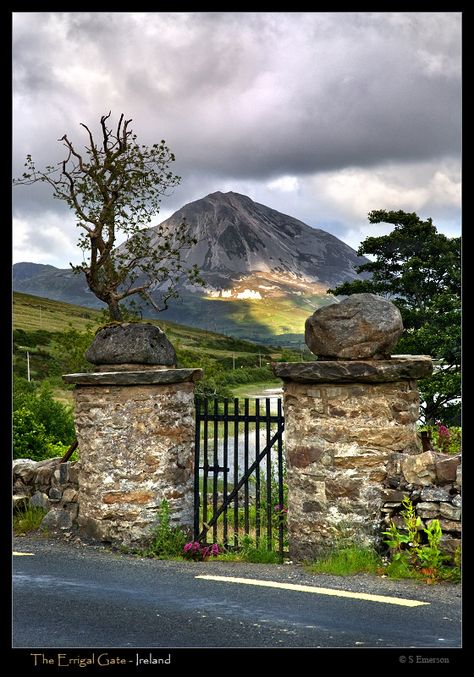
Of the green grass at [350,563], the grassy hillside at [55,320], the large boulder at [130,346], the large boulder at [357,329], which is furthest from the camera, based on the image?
the grassy hillside at [55,320]

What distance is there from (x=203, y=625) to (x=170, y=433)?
13.5ft

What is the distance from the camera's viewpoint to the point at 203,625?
22.1 ft

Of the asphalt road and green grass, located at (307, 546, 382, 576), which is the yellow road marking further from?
green grass, located at (307, 546, 382, 576)

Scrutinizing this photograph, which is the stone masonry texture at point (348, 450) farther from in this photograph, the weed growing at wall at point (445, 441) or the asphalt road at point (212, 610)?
the weed growing at wall at point (445, 441)

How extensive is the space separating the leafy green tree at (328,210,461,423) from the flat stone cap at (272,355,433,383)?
34.2ft

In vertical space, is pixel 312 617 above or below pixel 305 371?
below

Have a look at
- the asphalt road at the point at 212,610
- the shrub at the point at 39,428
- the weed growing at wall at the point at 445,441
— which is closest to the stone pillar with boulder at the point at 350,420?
the asphalt road at the point at 212,610

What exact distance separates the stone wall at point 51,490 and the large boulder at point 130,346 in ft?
6.10

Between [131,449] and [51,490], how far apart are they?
81.0 inches

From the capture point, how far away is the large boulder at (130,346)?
10844 millimetres

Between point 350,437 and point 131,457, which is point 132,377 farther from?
point 350,437

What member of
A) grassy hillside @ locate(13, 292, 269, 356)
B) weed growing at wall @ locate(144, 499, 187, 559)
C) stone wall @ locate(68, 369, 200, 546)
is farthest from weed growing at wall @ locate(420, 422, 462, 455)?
grassy hillside @ locate(13, 292, 269, 356)

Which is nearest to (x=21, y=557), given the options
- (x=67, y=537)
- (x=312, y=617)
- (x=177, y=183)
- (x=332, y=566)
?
(x=67, y=537)
